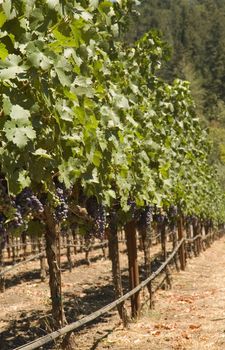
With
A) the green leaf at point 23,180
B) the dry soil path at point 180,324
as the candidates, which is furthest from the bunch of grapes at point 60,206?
the dry soil path at point 180,324

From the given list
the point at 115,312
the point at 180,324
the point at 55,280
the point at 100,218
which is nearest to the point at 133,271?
the point at 180,324

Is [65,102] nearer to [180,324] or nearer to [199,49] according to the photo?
[180,324]

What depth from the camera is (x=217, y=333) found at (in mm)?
9414

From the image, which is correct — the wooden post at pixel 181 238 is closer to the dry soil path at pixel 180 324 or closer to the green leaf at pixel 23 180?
the dry soil path at pixel 180 324

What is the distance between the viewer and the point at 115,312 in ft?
42.6

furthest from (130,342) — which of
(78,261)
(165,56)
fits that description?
(78,261)

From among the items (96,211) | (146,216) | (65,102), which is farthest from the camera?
(146,216)

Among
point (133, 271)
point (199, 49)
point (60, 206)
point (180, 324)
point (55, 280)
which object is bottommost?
point (180, 324)

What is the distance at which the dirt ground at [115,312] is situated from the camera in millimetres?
9680

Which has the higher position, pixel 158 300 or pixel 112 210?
pixel 112 210

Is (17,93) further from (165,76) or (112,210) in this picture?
(165,76)

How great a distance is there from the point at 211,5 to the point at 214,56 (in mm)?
44397

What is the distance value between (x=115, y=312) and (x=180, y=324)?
2.56 meters

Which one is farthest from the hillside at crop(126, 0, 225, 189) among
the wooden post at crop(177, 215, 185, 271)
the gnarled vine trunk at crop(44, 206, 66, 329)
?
the gnarled vine trunk at crop(44, 206, 66, 329)
